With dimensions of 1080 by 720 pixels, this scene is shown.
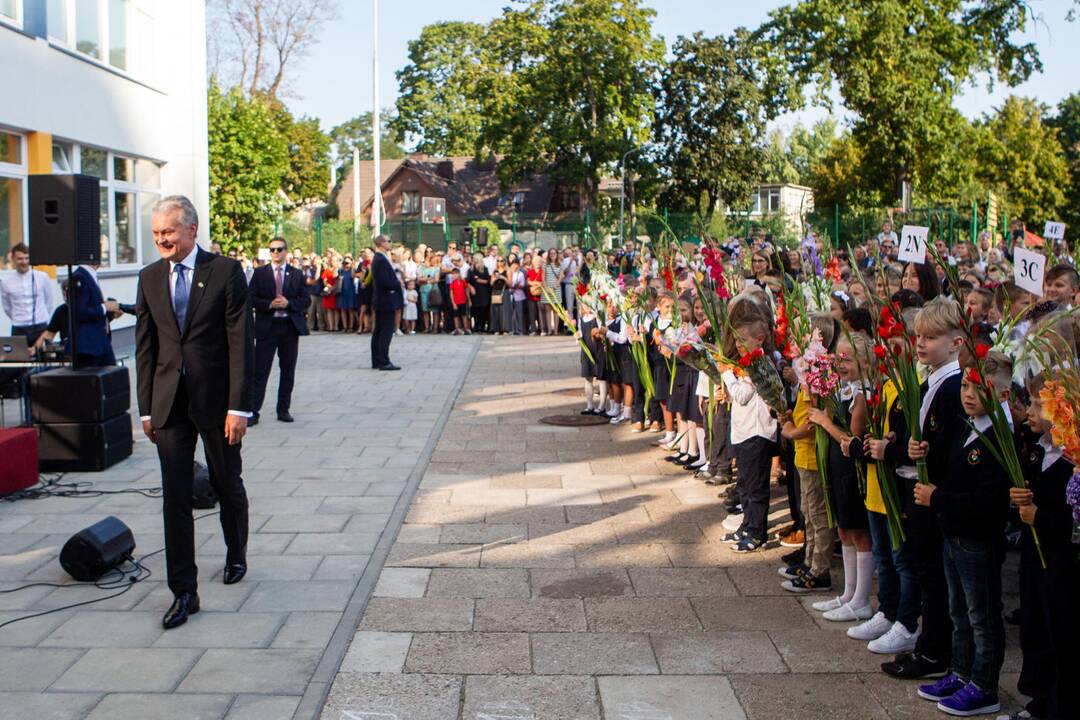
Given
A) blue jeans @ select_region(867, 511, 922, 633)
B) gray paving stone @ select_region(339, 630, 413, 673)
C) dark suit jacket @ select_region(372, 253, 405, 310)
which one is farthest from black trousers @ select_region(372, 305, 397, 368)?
blue jeans @ select_region(867, 511, 922, 633)

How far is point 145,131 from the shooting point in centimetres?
2142

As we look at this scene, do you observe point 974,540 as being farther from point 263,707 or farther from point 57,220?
point 57,220

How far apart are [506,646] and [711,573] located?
5.76 feet

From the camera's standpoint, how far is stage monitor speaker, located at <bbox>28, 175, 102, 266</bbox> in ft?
34.8

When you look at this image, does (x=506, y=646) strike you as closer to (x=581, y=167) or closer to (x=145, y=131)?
(x=145, y=131)

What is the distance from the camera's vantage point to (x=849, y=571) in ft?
19.9

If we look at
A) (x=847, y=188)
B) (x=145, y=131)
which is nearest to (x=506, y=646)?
(x=145, y=131)

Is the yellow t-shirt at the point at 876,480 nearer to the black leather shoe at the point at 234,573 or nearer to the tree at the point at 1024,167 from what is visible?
the black leather shoe at the point at 234,573

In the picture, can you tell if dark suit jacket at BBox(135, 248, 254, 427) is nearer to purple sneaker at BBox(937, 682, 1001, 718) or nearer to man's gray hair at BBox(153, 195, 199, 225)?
man's gray hair at BBox(153, 195, 199, 225)

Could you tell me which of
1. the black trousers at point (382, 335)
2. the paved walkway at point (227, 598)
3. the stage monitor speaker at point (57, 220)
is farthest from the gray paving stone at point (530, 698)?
the black trousers at point (382, 335)

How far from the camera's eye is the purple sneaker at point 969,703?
4676mm

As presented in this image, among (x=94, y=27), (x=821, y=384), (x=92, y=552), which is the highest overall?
(x=94, y=27)

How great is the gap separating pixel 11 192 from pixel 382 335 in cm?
574

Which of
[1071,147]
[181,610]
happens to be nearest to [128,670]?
[181,610]
